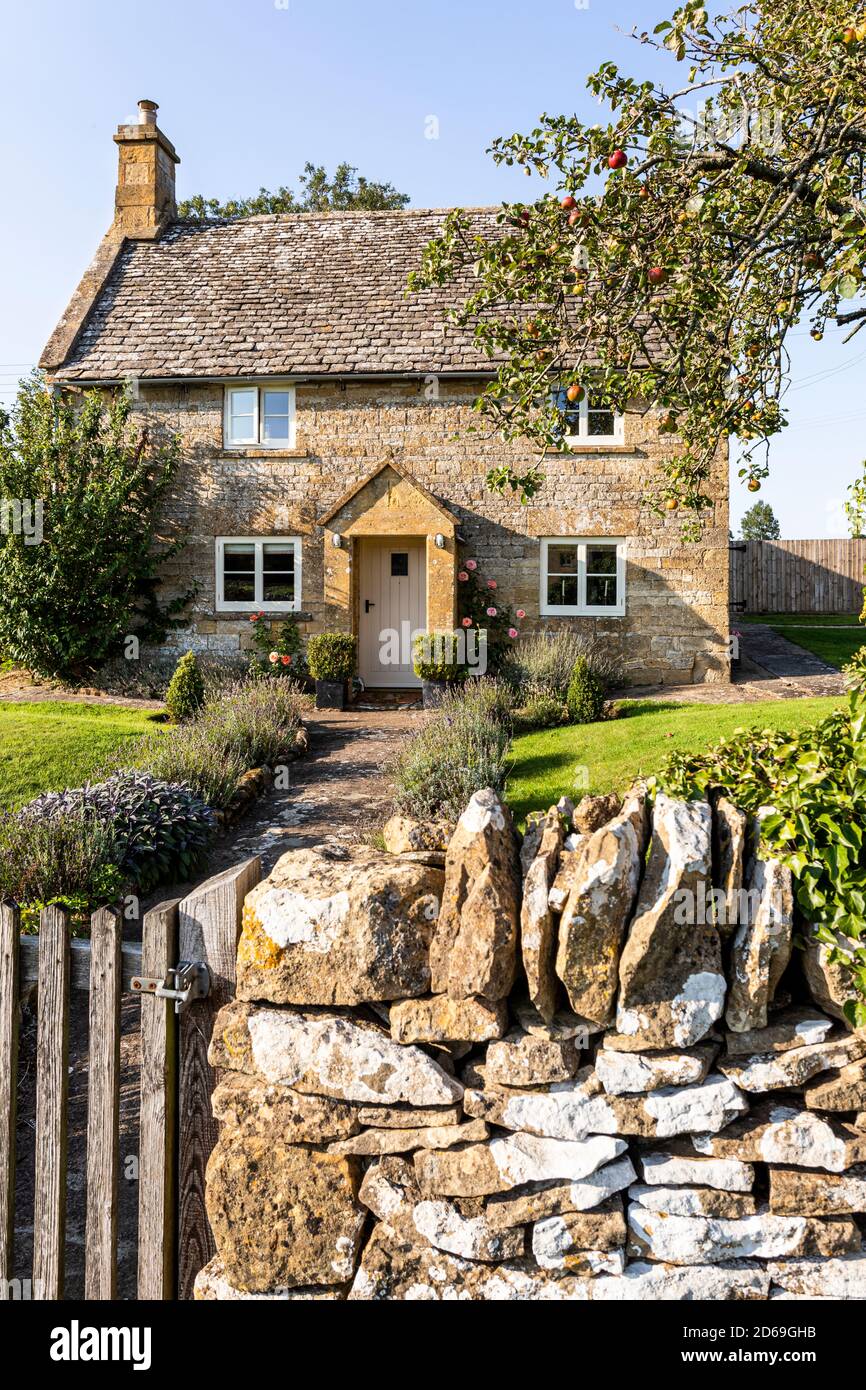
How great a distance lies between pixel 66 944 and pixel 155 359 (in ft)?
57.5

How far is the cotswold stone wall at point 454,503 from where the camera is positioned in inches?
674

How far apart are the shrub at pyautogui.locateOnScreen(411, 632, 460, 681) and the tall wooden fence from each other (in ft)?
61.0

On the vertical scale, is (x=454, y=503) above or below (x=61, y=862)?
above

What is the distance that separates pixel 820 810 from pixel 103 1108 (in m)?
2.27

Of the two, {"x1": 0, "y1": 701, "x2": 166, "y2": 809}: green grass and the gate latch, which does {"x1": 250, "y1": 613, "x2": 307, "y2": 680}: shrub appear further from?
the gate latch

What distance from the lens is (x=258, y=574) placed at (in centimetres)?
1803

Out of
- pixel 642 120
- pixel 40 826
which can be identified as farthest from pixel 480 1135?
pixel 642 120

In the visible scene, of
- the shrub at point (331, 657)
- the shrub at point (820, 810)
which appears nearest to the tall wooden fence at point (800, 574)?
the shrub at point (331, 657)

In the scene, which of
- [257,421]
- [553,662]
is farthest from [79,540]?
[553,662]

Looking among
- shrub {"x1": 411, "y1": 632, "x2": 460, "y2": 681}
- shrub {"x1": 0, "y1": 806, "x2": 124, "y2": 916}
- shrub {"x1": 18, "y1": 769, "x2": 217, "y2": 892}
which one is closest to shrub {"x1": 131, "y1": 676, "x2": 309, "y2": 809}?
shrub {"x1": 18, "y1": 769, "x2": 217, "y2": 892}

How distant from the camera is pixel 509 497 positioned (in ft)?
57.0

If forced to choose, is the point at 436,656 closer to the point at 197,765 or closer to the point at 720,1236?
the point at 197,765

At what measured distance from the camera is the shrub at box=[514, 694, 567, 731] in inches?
520

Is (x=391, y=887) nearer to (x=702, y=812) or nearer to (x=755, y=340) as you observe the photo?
(x=702, y=812)
